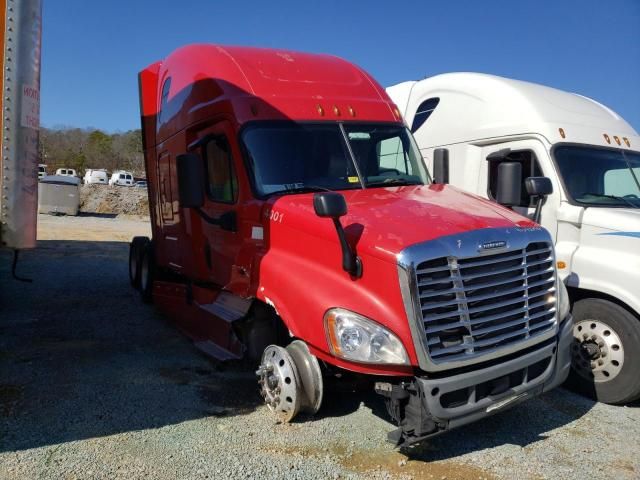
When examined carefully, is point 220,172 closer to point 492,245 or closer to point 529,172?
point 492,245

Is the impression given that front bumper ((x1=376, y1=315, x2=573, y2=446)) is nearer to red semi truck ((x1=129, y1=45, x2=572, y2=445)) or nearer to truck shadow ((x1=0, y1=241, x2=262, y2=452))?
red semi truck ((x1=129, y1=45, x2=572, y2=445))

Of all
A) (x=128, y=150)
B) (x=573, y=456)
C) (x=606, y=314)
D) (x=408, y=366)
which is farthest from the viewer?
(x=128, y=150)

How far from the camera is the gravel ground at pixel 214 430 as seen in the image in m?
3.71

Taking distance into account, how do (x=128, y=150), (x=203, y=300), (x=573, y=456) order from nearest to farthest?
(x=573, y=456)
(x=203, y=300)
(x=128, y=150)

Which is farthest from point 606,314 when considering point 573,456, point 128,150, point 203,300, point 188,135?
point 128,150

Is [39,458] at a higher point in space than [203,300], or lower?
lower

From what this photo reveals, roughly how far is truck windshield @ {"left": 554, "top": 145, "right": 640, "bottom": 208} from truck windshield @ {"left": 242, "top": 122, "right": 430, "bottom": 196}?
1775mm

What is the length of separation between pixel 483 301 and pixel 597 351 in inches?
83.6

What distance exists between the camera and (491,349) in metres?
3.78

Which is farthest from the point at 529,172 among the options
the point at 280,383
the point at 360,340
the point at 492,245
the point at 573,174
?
the point at 280,383

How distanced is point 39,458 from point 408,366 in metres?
2.56

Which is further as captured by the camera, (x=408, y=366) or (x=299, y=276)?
(x=299, y=276)

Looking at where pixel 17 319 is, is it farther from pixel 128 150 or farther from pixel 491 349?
pixel 128 150

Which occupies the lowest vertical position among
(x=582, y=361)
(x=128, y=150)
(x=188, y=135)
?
(x=582, y=361)
